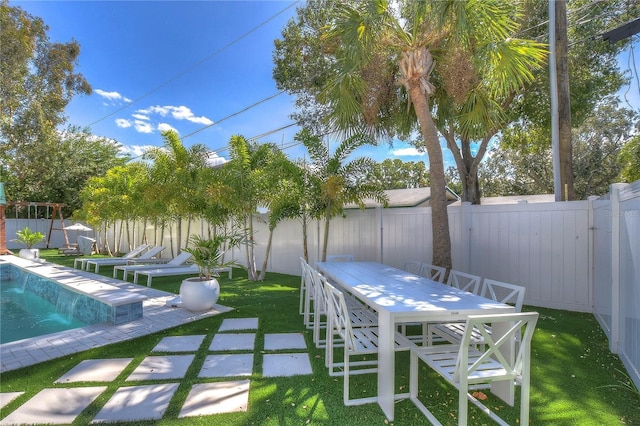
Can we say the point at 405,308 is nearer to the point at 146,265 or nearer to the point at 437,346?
the point at 437,346

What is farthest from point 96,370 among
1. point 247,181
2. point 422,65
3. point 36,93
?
point 36,93

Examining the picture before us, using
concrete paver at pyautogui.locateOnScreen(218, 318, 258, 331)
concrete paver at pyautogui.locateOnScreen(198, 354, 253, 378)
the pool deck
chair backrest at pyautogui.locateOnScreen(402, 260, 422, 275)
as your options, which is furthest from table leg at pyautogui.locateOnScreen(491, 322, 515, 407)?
the pool deck

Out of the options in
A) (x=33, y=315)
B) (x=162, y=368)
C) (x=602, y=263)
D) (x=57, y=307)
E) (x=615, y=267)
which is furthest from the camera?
(x=57, y=307)

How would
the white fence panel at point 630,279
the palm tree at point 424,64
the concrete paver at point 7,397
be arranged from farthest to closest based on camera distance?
1. the palm tree at point 424,64
2. the white fence panel at point 630,279
3. the concrete paver at point 7,397

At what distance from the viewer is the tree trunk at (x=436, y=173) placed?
19.2 feet

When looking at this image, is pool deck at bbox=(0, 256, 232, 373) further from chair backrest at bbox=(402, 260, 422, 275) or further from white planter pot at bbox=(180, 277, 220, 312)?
chair backrest at bbox=(402, 260, 422, 275)

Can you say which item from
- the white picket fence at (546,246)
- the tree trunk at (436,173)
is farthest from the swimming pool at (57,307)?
the white picket fence at (546,246)

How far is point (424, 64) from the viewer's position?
578 cm

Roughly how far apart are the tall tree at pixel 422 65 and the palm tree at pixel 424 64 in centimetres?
1

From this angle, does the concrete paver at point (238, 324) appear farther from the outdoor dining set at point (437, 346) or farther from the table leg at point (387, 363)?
the table leg at point (387, 363)

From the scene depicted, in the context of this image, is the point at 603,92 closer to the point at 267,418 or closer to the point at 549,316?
the point at 549,316

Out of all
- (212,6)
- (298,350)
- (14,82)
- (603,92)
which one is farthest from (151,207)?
(603,92)

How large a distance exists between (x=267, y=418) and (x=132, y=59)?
1741cm

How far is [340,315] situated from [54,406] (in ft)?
8.38
